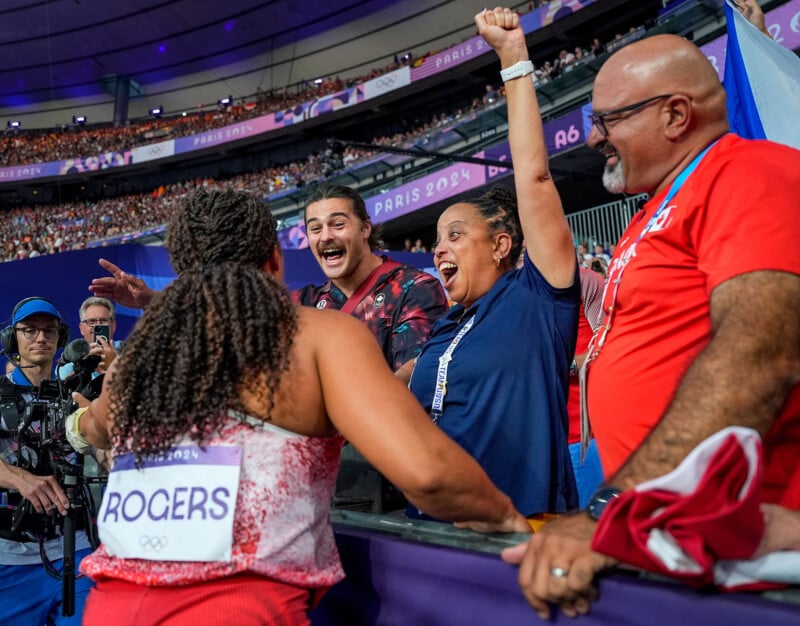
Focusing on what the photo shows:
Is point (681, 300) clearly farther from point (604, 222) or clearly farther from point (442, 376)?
point (604, 222)

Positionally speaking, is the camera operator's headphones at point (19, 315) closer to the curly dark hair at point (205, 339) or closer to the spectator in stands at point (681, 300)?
the curly dark hair at point (205, 339)

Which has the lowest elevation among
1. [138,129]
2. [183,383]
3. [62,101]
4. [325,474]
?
[325,474]

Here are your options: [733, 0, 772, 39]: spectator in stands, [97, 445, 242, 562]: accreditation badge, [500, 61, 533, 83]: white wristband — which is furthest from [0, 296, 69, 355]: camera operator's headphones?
[733, 0, 772, 39]: spectator in stands

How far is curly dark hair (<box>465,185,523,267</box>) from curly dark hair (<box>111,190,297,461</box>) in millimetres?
1043

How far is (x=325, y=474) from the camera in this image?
127 centimetres

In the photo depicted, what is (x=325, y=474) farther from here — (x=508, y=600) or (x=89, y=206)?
(x=89, y=206)

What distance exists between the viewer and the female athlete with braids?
3.72 feet

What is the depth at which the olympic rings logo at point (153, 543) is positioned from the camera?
1158mm

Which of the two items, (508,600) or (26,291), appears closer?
(508,600)

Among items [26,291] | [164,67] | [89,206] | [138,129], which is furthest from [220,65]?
[26,291]

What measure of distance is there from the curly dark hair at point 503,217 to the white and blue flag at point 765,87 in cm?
159

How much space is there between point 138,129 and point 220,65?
4.78m

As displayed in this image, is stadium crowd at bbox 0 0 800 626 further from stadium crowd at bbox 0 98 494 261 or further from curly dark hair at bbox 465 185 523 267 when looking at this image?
stadium crowd at bbox 0 98 494 261

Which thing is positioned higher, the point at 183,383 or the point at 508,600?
the point at 183,383
